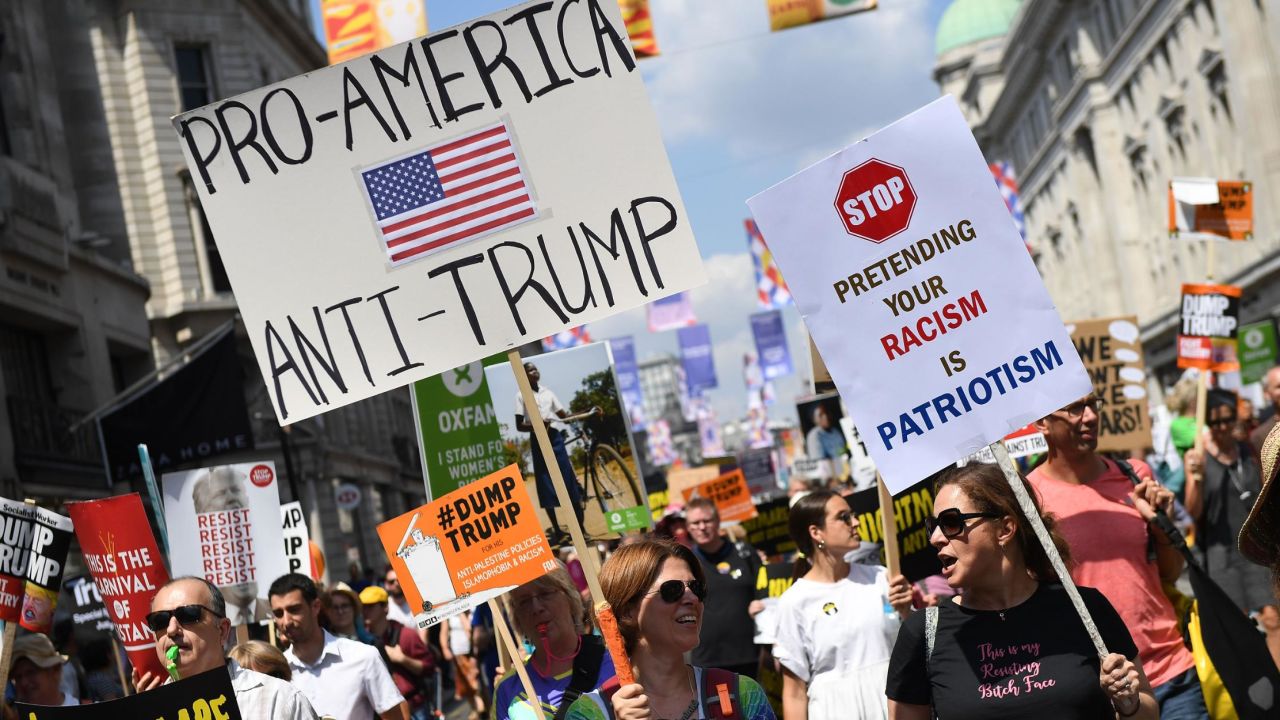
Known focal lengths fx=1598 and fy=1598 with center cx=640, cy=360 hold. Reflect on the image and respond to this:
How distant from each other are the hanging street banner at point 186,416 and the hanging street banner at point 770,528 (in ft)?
26.9

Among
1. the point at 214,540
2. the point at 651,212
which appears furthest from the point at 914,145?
the point at 214,540

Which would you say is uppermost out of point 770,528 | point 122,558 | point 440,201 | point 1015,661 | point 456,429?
point 440,201

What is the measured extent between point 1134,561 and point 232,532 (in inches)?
212

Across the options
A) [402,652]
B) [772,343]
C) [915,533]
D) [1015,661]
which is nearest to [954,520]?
[1015,661]

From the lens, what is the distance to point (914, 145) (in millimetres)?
4727

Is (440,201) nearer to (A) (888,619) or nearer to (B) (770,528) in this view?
(A) (888,619)

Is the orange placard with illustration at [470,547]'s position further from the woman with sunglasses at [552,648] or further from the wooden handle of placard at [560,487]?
the wooden handle of placard at [560,487]

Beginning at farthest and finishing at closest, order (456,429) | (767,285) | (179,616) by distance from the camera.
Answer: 1. (767,285)
2. (456,429)
3. (179,616)

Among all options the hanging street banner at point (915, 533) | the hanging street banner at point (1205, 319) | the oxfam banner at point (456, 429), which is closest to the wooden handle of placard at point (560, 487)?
the hanging street banner at point (915, 533)

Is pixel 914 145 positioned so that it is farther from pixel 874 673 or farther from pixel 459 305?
pixel 874 673

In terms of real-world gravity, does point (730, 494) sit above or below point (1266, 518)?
above

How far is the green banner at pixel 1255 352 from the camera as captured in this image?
96.5ft

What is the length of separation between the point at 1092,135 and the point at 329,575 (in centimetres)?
3706

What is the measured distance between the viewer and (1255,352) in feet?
97.0
